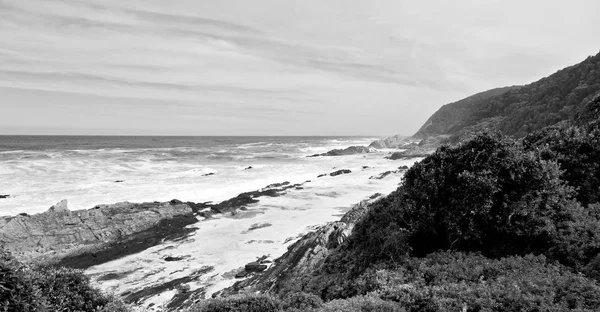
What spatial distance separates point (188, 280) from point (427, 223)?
10.7m

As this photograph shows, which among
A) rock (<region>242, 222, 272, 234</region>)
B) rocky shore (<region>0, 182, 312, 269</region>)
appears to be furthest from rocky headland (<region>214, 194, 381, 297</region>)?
rocky shore (<region>0, 182, 312, 269</region>)

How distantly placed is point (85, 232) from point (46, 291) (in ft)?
59.4

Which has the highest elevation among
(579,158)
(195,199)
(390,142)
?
(579,158)

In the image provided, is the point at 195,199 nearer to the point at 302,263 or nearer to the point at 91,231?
the point at 91,231

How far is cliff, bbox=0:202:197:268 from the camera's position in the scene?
1845 centimetres

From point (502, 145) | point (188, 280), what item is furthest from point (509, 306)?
point (188, 280)

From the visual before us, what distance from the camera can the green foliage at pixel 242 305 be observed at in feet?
21.5

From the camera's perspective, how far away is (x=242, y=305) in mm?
6582

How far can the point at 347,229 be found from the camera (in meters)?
14.1

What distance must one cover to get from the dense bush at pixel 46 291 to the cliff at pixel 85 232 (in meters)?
14.2

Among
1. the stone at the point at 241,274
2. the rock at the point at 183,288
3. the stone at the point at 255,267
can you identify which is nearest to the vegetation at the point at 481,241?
the stone at the point at 255,267

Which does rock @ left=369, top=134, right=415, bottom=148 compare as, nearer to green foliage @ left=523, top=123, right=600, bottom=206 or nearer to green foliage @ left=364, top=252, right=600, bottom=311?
green foliage @ left=523, top=123, right=600, bottom=206

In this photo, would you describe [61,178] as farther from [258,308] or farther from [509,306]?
[509,306]

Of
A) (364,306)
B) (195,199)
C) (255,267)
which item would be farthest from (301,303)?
(195,199)
